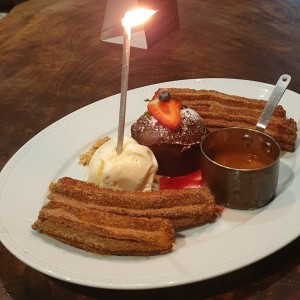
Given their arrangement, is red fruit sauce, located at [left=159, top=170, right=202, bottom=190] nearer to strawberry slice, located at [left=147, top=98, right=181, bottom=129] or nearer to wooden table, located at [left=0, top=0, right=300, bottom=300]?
strawberry slice, located at [left=147, top=98, right=181, bottom=129]

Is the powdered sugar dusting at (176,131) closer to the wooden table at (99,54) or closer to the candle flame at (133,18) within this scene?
the candle flame at (133,18)

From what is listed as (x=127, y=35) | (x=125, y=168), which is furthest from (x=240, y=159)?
(x=127, y=35)

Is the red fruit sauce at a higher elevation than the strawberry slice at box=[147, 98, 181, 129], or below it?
below

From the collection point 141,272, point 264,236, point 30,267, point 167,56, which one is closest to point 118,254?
point 141,272

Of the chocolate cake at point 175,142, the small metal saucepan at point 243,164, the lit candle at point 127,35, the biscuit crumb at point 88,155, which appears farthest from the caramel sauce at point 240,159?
the biscuit crumb at point 88,155

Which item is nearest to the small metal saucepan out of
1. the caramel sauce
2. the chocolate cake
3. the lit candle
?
the caramel sauce

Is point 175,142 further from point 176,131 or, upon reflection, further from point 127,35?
point 127,35
